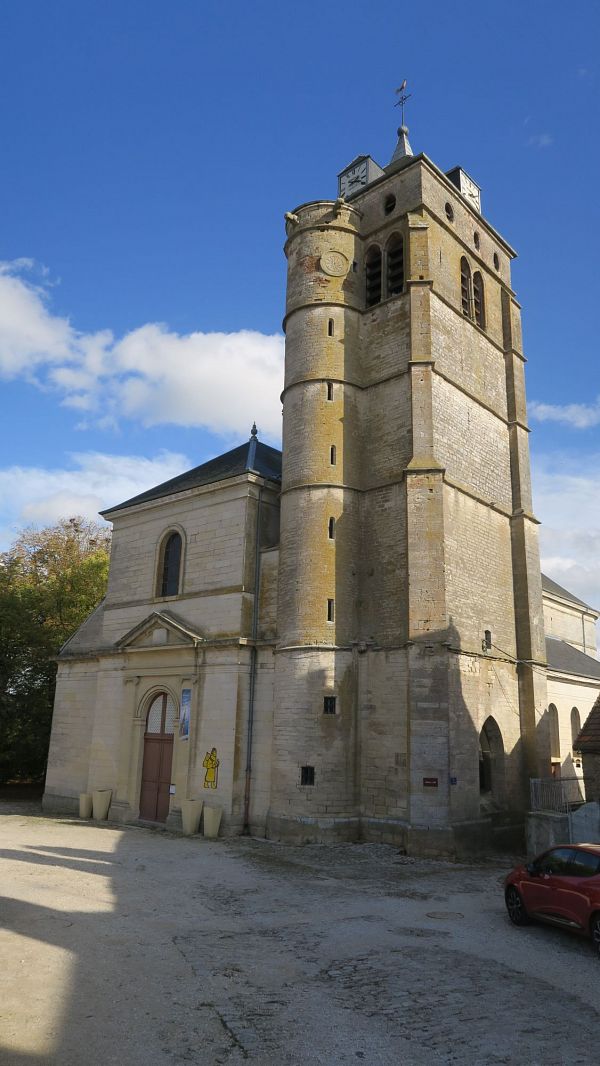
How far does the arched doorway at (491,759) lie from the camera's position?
19.2 meters

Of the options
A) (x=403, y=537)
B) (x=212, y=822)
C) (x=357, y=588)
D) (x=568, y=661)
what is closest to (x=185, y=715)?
(x=212, y=822)

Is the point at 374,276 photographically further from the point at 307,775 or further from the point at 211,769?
the point at 211,769

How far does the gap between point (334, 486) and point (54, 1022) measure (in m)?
14.7

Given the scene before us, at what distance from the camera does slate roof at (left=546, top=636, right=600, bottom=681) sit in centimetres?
2602

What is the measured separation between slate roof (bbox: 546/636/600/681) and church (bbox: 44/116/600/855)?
153 centimetres

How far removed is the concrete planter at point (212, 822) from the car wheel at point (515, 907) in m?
9.37

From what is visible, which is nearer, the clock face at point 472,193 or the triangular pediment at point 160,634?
the triangular pediment at point 160,634

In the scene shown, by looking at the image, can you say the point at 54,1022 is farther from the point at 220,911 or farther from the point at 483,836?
the point at 483,836

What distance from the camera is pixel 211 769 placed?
62.0 feet

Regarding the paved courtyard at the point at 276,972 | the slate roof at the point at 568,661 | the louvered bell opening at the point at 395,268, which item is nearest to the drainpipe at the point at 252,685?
the paved courtyard at the point at 276,972

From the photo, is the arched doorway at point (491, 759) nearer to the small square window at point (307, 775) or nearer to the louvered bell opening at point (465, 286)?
the small square window at point (307, 775)

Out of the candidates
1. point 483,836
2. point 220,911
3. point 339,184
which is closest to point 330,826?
point 483,836

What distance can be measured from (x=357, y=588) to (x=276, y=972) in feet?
39.6

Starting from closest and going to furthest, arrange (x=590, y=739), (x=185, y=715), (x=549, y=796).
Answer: (x=590, y=739) < (x=549, y=796) < (x=185, y=715)
